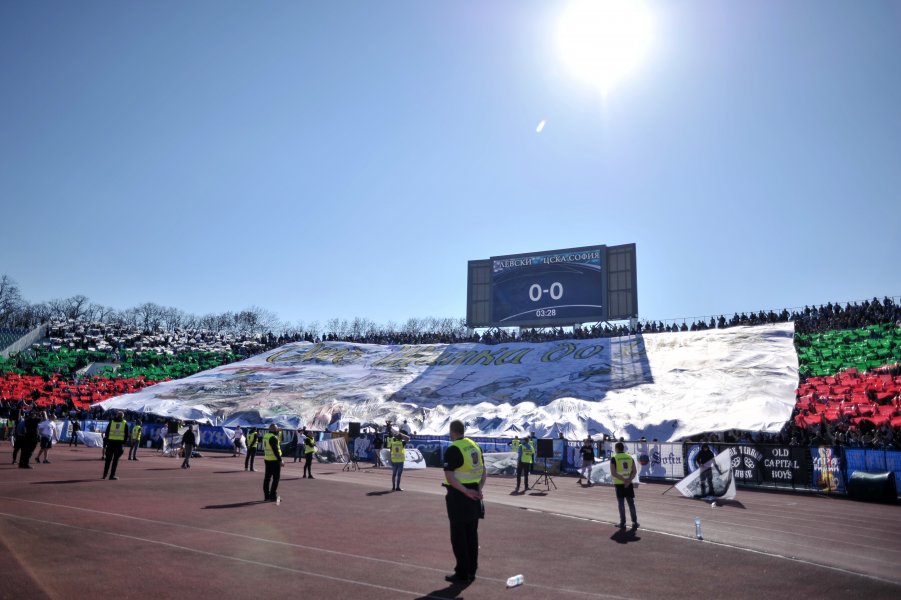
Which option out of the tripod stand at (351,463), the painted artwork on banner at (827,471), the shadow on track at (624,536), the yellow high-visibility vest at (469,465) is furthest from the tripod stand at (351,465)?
the yellow high-visibility vest at (469,465)

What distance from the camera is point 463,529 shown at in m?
8.06

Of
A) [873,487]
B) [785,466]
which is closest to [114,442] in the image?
[785,466]

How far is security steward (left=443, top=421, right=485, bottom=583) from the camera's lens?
26.2 ft

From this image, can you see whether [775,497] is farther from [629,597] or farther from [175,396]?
[175,396]

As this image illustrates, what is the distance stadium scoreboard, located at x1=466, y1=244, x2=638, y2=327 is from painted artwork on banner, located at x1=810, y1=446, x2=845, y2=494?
90.8 ft

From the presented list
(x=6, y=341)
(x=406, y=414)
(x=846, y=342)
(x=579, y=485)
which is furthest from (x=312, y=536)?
(x=6, y=341)

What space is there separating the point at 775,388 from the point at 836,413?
15.8 feet

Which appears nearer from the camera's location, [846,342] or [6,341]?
[846,342]

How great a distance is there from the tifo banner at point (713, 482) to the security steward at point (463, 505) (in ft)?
48.3

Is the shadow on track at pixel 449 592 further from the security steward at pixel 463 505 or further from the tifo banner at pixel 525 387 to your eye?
the tifo banner at pixel 525 387

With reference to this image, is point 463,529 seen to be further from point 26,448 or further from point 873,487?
point 26,448

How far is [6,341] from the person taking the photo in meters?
69.6

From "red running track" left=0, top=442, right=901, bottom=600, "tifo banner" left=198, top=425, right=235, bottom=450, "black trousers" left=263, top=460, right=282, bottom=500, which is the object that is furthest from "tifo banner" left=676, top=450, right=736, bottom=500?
"tifo banner" left=198, top=425, right=235, bottom=450

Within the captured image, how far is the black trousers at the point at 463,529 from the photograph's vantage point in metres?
7.97
